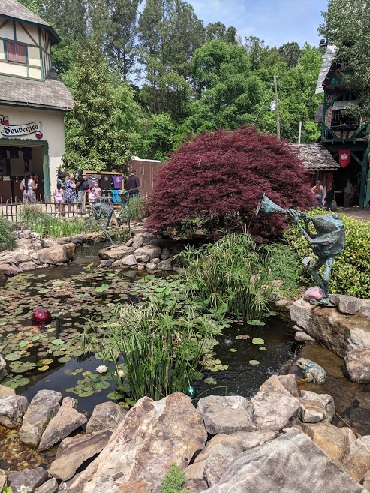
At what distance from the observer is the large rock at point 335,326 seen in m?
4.90

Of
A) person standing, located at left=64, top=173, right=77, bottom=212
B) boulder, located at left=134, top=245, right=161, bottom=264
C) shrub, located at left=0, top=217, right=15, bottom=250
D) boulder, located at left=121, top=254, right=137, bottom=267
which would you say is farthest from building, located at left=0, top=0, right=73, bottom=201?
boulder, located at left=121, top=254, right=137, bottom=267

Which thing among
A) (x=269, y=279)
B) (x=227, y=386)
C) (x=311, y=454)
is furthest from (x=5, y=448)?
(x=269, y=279)

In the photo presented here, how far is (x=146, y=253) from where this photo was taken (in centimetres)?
1005

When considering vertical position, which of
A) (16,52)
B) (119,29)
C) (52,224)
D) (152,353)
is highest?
(119,29)

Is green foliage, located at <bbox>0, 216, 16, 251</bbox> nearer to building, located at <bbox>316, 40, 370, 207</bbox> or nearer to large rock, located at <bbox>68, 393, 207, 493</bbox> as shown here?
large rock, located at <bbox>68, 393, 207, 493</bbox>

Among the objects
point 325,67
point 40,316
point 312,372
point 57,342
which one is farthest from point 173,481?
point 325,67

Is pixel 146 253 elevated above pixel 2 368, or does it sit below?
above

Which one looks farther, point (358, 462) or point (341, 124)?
point (341, 124)

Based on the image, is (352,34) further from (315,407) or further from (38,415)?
(38,415)

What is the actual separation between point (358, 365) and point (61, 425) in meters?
3.26

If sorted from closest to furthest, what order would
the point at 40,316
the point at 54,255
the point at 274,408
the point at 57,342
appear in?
the point at 274,408, the point at 57,342, the point at 40,316, the point at 54,255

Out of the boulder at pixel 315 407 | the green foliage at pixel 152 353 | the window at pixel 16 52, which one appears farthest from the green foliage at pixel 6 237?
the window at pixel 16 52

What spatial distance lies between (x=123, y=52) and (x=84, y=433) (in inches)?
1635

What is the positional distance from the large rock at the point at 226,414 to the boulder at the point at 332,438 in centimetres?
52
